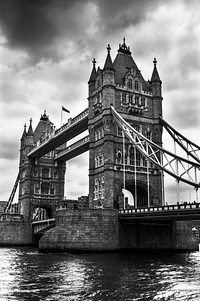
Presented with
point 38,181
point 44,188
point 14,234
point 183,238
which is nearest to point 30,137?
point 38,181

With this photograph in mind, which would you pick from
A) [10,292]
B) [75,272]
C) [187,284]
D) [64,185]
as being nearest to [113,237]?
[75,272]

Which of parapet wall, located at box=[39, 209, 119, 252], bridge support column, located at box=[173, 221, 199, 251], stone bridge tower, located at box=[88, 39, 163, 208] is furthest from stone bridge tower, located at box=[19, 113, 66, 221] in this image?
bridge support column, located at box=[173, 221, 199, 251]

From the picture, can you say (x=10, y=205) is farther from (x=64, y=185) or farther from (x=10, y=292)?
(x=10, y=292)

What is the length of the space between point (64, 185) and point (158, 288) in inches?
2783

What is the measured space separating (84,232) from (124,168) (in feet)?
35.4

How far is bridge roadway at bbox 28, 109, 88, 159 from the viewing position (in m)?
65.2

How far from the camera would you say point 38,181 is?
8781 cm

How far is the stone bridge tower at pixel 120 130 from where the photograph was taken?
54375 millimetres

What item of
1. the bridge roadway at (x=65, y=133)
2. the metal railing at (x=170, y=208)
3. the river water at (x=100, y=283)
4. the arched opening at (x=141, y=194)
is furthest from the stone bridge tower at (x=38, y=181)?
the river water at (x=100, y=283)

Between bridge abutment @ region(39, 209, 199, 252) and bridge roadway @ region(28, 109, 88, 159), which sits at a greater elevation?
bridge roadway @ region(28, 109, 88, 159)

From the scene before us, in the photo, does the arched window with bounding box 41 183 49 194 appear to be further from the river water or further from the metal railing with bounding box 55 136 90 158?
the river water

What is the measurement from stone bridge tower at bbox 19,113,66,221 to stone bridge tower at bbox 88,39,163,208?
29856mm

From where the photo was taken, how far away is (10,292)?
19.1 metres

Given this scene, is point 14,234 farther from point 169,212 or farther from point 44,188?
point 169,212
